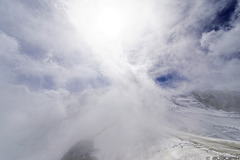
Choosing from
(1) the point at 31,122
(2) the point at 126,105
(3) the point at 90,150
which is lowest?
(3) the point at 90,150

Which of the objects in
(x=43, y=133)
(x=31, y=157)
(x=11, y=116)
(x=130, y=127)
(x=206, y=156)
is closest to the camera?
(x=206, y=156)

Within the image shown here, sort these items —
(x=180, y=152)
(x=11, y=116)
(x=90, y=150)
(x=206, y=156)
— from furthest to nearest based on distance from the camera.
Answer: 1. (x=11, y=116)
2. (x=90, y=150)
3. (x=180, y=152)
4. (x=206, y=156)

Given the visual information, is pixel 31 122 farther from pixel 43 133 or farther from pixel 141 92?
pixel 141 92

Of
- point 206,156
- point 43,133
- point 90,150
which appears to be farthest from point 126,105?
point 206,156

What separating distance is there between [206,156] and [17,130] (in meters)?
58.4

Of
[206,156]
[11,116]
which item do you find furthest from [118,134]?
[11,116]

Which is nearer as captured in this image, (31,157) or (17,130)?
(31,157)

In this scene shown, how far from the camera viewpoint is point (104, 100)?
52.2 metres

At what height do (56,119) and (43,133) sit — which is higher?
(56,119)

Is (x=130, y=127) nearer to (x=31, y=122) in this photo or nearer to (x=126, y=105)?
(x=126, y=105)

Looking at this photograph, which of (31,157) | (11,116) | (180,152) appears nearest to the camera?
(180,152)

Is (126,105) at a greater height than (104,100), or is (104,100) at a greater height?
(104,100)

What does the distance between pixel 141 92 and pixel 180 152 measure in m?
41.8

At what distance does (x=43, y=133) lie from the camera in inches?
1449
